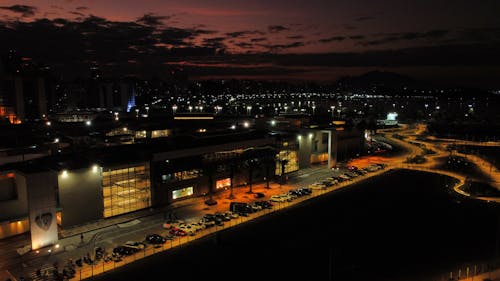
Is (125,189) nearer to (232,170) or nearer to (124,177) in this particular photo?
(124,177)

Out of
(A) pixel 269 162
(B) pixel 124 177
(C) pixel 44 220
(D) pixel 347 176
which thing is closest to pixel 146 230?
(B) pixel 124 177

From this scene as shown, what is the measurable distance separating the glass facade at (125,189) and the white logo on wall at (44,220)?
2791 millimetres

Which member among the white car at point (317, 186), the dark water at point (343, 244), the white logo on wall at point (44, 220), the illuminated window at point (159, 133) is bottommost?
the dark water at point (343, 244)

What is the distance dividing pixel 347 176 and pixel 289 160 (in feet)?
13.4

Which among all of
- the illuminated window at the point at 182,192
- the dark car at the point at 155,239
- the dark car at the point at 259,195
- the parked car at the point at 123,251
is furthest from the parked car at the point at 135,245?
the dark car at the point at 259,195

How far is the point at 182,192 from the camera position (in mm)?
18375

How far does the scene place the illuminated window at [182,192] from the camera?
18072mm

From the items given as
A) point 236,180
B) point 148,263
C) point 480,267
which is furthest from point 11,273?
point 480,267

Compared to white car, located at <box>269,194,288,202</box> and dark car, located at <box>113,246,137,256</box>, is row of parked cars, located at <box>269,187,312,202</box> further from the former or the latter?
dark car, located at <box>113,246,137,256</box>

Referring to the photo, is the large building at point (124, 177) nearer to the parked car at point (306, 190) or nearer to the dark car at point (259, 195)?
the dark car at point (259, 195)

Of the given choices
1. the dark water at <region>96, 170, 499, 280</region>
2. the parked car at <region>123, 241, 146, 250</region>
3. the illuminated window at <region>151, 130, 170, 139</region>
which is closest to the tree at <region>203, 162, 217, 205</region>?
the dark water at <region>96, 170, 499, 280</region>

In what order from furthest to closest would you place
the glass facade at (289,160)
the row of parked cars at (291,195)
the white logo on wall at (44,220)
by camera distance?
→ the glass facade at (289,160)
the row of parked cars at (291,195)
the white logo on wall at (44,220)

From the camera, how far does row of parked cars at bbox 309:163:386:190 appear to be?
21553 millimetres

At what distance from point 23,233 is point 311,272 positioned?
36.9 feet
